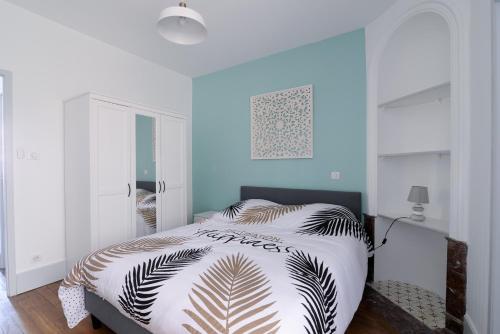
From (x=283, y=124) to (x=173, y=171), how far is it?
5.34 ft

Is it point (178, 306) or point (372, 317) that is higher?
point (178, 306)

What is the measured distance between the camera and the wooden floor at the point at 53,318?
1.73m

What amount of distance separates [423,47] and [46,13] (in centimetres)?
366

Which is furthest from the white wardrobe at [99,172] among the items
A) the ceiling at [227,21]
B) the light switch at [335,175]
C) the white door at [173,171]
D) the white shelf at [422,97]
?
the white shelf at [422,97]

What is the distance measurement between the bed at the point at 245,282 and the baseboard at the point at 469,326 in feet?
2.18

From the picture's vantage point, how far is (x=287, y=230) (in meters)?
2.18

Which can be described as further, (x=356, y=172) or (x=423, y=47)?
(x=356, y=172)

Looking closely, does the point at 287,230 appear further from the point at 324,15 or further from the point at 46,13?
the point at 46,13

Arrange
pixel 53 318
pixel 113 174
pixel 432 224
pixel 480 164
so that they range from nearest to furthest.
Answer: pixel 480 164 < pixel 53 318 < pixel 432 224 < pixel 113 174

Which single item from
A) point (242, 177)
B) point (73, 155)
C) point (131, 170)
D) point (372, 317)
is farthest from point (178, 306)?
point (242, 177)

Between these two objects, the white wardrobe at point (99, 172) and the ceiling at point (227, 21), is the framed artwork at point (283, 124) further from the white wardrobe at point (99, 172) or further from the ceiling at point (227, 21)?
the white wardrobe at point (99, 172)

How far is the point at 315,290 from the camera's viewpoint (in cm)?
119

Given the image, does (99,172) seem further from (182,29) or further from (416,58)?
(416,58)

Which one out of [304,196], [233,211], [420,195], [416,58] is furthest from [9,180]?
[416,58]
